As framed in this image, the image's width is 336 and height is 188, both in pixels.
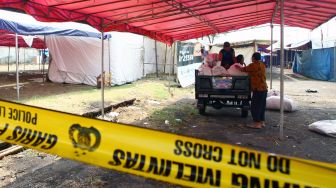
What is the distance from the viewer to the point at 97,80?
16828mm

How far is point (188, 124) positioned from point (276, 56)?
116ft

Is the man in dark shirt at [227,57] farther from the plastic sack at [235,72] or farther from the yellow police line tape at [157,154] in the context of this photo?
the yellow police line tape at [157,154]

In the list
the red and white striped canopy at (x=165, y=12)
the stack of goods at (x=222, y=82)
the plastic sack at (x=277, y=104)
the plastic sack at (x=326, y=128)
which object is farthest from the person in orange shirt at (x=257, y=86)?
the plastic sack at (x=277, y=104)

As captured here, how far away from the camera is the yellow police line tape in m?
2.61

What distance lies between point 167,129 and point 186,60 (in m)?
11.2

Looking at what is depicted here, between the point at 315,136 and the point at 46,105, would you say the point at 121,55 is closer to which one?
the point at 46,105

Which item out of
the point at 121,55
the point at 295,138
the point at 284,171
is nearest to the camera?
the point at 284,171

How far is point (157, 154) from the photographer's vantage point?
282 centimetres

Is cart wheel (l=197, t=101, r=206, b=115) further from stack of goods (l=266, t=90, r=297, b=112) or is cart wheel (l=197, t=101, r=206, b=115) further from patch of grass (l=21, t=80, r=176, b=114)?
patch of grass (l=21, t=80, r=176, b=114)

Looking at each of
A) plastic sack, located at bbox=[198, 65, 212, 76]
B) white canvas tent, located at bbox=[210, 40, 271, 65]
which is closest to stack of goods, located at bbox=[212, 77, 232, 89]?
plastic sack, located at bbox=[198, 65, 212, 76]

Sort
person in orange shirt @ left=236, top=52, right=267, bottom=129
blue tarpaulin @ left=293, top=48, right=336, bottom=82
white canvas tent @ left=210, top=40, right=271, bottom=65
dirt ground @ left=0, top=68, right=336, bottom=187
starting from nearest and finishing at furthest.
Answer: dirt ground @ left=0, top=68, right=336, bottom=187
person in orange shirt @ left=236, top=52, right=267, bottom=129
blue tarpaulin @ left=293, top=48, right=336, bottom=82
white canvas tent @ left=210, top=40, right=271, bottom=65

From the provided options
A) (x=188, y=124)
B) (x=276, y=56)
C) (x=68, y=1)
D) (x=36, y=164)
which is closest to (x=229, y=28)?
(x=188, y=124)

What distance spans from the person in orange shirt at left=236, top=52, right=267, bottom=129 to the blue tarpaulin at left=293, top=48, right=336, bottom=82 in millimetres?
16050

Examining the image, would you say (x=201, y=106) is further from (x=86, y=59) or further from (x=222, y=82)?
(x=86, y=59)
